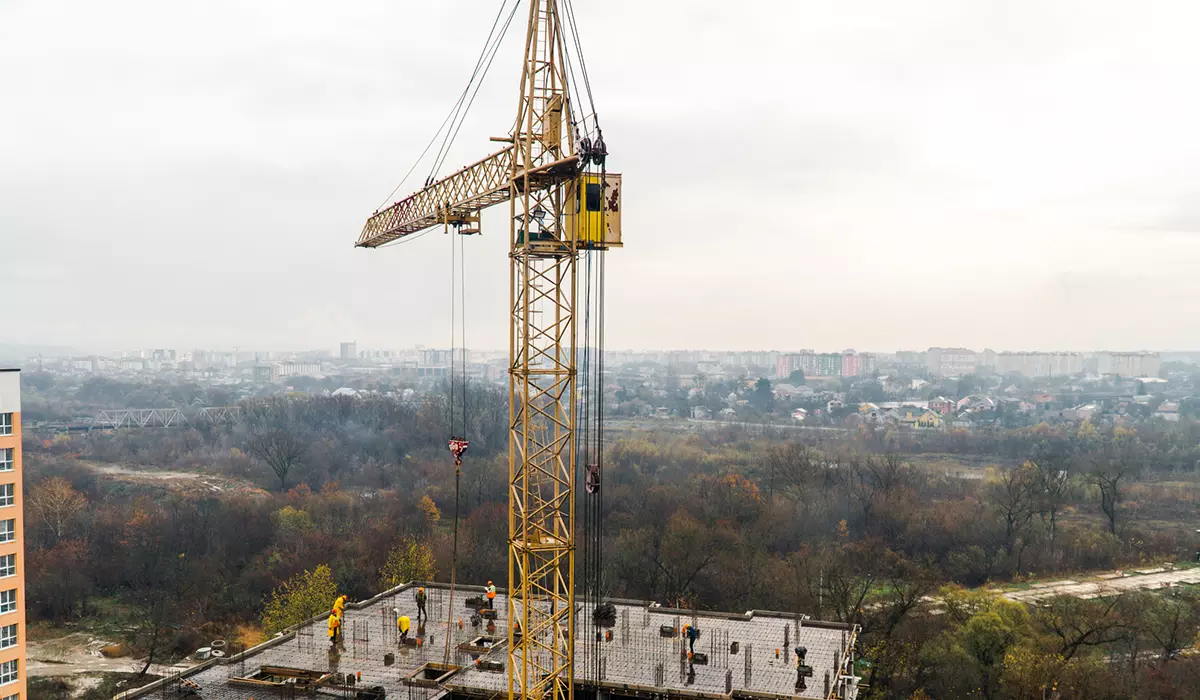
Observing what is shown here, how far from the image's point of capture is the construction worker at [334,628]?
96.2 feet

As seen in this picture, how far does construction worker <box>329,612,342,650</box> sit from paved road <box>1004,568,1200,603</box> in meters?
37.8

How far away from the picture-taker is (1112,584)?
55188 millimetres

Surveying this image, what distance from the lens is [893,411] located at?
515 feet

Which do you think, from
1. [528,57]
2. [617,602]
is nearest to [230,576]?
[617,602]

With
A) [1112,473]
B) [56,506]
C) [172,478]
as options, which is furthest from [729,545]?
[172,478]

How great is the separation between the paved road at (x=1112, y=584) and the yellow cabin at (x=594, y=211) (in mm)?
38639

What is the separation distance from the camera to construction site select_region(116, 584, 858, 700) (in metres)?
25.5

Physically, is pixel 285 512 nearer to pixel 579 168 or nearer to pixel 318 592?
pixel 318 592

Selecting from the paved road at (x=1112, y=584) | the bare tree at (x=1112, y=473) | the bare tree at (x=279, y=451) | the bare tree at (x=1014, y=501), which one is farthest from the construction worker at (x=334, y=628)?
the bare tree at (x=1112, y=473)

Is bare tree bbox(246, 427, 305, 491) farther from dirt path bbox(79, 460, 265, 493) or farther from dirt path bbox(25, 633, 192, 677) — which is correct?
dirt path bbox(25, 633, 192, 677)

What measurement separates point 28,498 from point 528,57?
54.2 meters

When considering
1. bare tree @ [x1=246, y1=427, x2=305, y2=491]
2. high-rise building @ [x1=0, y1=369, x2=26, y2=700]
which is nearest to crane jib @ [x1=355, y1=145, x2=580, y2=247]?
high-rise building @ [x1=0, y1=369, x2=26, y2=700]

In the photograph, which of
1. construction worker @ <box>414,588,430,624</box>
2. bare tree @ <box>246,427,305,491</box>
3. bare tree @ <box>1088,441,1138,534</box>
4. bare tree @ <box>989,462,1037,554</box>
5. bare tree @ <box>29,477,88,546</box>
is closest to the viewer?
construction worker @ <box>414,588,430,624</box>

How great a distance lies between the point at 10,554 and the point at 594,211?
17939mm
